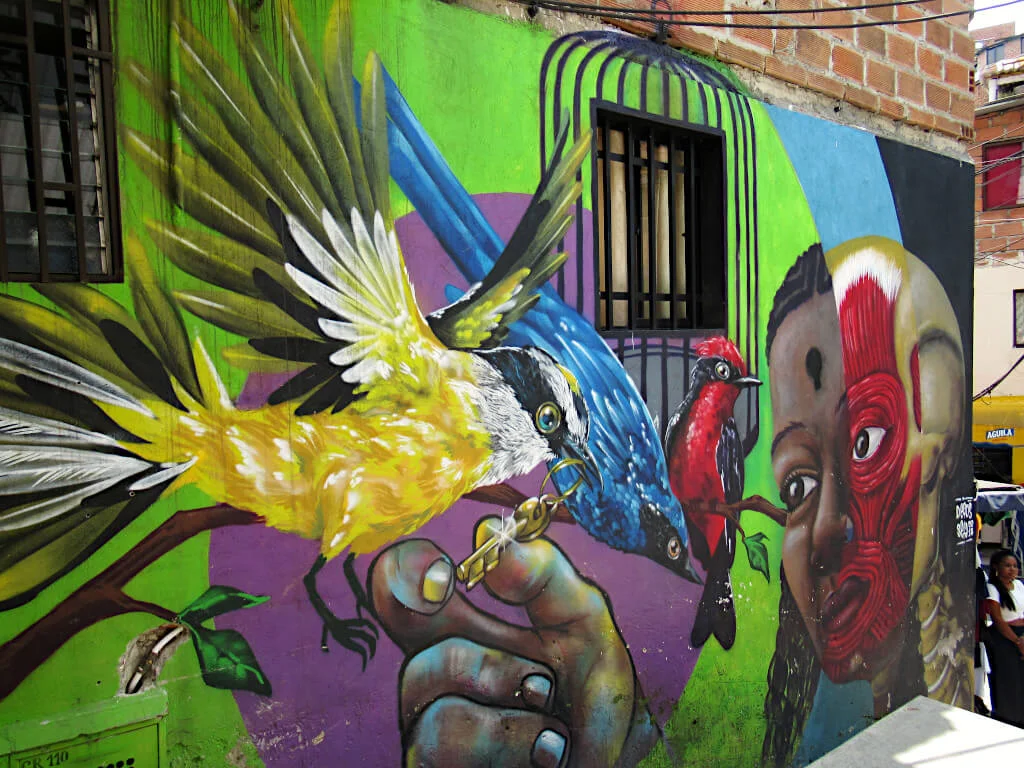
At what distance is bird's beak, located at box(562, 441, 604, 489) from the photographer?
362 cm

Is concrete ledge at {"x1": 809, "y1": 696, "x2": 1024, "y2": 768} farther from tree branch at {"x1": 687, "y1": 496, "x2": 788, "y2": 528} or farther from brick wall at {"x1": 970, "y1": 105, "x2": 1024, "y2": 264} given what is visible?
brick wall at {"x1": 970, "y1": 105, "x2": 1024, "y2": 264}

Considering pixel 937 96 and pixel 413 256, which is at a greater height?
pixel 937 96

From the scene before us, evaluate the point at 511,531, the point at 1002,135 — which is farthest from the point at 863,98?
the point at 1002,135

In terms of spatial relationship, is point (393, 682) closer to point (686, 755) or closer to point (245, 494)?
point (245, 494)

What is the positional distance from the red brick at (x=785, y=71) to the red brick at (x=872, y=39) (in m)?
0.66

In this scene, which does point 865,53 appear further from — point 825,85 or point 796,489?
point 796,489

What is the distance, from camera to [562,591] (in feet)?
11.8

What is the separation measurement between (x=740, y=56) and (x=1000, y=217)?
12924 millimetres

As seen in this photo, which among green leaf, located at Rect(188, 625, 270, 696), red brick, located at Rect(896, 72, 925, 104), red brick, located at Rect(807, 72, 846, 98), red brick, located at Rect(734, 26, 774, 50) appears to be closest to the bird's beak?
green leaf, located at Rect(188, 625, 270, 696)

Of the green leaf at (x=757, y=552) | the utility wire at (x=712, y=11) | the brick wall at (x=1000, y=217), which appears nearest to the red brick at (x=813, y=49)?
the utility wire at (x=712, y=11)

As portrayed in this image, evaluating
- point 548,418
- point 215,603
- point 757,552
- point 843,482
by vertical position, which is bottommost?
point 757,552

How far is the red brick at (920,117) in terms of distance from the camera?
5.57 metres

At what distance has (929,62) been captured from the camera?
224 inches

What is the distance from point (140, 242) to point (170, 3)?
0.71m
